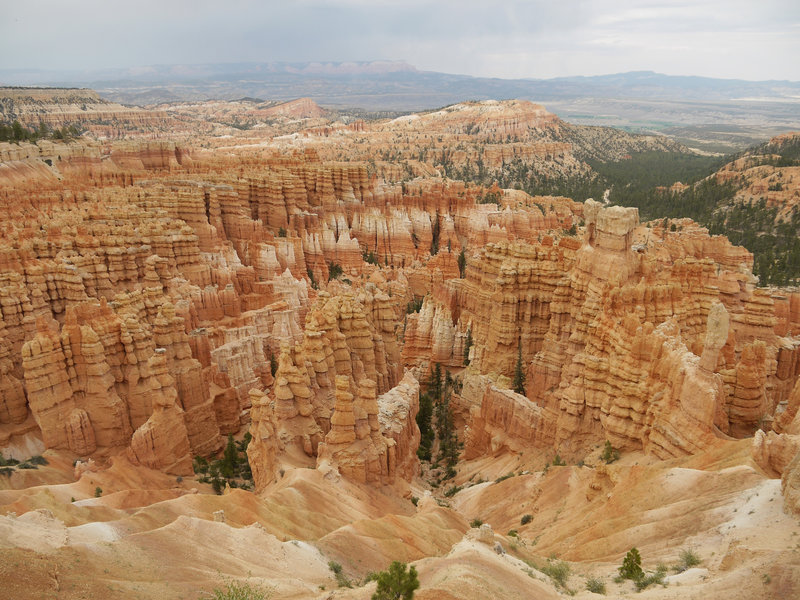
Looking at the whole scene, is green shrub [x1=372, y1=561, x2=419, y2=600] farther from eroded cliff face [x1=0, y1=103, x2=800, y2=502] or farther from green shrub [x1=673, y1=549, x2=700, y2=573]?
eroded cliff face [x1=0, y1=103, x2=800, y2=502]

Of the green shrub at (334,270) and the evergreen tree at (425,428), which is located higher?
the green shrub at (334,270)

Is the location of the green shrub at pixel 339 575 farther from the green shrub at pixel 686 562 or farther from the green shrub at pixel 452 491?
the green shrub at pixel 452 491

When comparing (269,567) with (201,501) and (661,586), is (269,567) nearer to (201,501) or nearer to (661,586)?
(201,501)

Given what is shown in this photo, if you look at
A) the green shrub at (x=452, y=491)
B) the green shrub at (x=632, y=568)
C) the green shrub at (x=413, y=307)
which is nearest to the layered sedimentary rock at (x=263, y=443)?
the green shrub at (x=452, y=491)

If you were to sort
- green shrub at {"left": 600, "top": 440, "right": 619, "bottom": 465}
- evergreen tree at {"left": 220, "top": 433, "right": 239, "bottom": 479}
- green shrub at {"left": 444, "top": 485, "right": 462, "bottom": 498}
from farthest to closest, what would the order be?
1. evergreen tree at {"left": 220, "top": 433, "right": 239, "bottom": 479}
2. green shrub at {"left": 444, "top": 485, "right": 462, "bottom": 498}
3. green shrub at {"left": 600, "top": 440, "right": 619, "bottom": 465}

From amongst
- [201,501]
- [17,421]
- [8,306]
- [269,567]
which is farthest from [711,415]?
[8,306]

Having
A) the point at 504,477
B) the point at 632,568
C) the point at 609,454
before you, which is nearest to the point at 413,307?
the point at 504,477

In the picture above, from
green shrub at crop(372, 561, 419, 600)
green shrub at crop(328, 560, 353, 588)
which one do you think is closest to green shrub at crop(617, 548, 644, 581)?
green shrub at crop(372, 561, 419, 600)

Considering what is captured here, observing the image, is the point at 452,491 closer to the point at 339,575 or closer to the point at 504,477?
the point at 504,477
